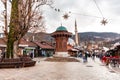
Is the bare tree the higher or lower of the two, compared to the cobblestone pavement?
higher

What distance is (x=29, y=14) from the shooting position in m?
29.5

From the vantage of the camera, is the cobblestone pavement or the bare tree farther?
the bare tree

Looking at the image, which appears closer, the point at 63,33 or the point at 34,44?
the point at 63,33

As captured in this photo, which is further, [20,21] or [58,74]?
[20,21]

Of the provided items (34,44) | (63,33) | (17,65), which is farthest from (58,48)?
(17,65)

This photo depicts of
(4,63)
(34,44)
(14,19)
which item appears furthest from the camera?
(34,44)

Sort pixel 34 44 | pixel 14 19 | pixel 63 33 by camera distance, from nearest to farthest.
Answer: pixel 14 19, pixel 63 33, pixel 34 44

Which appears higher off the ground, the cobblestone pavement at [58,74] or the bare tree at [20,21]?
the bare tree at [20,21]

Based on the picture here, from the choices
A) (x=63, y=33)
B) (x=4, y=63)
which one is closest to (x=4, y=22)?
(x=4, y=63)

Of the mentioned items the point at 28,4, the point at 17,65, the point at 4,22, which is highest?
the point at 28,4

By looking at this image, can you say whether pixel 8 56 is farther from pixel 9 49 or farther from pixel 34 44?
pixel 34 44

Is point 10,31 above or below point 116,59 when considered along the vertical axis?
above

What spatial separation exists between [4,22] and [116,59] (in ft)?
44.2

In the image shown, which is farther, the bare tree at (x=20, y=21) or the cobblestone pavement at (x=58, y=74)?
the bare tree at (x=20, y=21)
